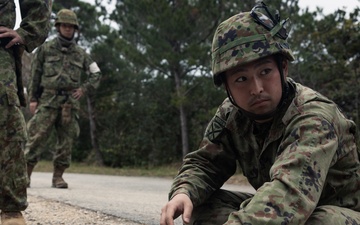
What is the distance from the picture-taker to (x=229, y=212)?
225cm

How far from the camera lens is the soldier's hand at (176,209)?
6.57 feet

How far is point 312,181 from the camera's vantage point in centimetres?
173

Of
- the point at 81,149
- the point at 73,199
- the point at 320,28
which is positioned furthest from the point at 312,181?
the point at 81,149

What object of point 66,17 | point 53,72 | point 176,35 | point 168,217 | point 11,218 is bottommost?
point 11,218

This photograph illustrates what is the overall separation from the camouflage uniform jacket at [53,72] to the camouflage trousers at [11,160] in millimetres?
3153

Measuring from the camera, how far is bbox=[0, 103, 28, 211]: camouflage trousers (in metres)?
2.92

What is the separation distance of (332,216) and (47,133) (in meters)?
4.69

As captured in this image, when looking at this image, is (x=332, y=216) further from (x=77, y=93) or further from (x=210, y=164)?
(x=77, y=93)

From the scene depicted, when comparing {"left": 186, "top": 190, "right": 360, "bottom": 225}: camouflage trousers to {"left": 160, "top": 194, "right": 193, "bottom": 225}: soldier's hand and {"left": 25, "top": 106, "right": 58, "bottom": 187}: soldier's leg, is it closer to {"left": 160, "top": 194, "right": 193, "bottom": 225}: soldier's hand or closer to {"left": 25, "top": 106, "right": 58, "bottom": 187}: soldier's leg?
{"left": 160, "top": 194, "right": 193, "bottom": 225}: soldier's hand

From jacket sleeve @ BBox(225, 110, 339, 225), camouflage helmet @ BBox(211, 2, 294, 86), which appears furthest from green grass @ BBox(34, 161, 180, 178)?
jacket sleeve @ BBox(225, 110, 339, 225)

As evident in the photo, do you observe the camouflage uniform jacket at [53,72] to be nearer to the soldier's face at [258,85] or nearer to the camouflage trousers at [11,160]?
the camouflage trousers at [11,160]

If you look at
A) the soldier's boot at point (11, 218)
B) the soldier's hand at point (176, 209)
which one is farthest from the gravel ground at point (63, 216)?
the soldier's hand at point (176, 209)

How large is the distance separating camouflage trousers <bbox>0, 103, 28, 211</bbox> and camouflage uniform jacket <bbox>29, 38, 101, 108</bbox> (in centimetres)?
315

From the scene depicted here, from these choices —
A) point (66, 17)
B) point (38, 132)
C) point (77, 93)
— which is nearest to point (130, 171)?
point (77, 93)
